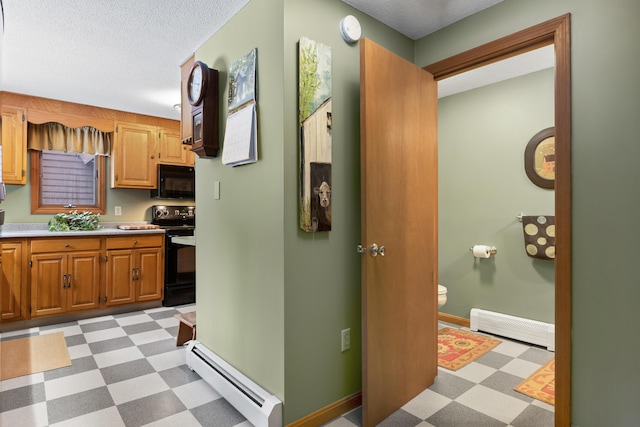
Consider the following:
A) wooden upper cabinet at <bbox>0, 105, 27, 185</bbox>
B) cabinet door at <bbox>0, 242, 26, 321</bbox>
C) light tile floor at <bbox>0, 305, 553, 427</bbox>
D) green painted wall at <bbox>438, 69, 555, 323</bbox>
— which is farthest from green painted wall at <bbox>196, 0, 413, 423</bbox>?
wooden upper cabinet at <bbox>0, 105, 27, 185</bbox>

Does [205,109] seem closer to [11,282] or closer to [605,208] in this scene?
[605,208]

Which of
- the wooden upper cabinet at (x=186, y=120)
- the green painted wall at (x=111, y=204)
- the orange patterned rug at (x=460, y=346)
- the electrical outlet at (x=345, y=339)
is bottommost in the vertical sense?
the orange patterned rug at (x=460, y=346)

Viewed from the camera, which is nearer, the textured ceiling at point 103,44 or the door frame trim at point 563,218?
the door frame trim at point 563,218

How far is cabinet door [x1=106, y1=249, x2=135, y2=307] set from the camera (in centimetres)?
379

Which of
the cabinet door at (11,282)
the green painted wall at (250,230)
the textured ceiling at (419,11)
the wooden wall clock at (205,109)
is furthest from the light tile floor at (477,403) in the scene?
the cabinet door at (11,282)

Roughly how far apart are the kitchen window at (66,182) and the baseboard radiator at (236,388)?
2.70 meters

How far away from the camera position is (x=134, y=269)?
3928 millimetres

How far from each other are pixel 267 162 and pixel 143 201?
337cm

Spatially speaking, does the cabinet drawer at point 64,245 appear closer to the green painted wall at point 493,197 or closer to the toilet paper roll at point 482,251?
the green painted wall at point 493,197

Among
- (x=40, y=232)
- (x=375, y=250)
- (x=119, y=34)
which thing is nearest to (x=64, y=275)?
(x=40, y=232)

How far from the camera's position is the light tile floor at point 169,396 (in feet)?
6.23

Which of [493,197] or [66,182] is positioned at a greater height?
[66,182]

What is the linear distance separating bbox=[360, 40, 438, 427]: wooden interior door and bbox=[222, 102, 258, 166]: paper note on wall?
58 centimetres

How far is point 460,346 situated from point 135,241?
3.41 metres
